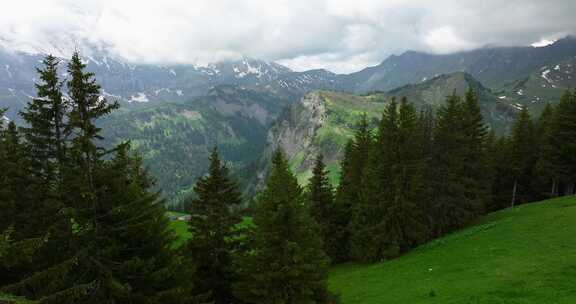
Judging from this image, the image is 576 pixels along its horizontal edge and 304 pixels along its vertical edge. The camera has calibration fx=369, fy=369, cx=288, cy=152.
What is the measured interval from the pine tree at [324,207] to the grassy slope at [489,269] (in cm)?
550

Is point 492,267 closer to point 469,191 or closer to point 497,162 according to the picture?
point 469,191

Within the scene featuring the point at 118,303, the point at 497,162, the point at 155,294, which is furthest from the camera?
the point at 497,162

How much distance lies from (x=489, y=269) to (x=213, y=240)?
64.9 feet

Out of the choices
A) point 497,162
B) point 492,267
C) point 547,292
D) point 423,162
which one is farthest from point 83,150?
point 497,162

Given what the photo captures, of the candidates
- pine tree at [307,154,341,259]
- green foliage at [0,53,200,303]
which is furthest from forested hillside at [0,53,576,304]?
pine tree at [307,154,341,259]

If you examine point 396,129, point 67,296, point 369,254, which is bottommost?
point 369,254

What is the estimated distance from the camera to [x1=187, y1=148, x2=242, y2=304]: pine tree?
2838 centimetres

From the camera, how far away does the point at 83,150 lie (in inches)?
623

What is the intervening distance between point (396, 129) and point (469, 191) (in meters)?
13.8

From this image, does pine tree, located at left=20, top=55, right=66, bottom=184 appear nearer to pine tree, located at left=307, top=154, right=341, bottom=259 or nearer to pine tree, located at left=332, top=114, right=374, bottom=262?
pine tree, located at left=307, top=154, right=341, bottom=259

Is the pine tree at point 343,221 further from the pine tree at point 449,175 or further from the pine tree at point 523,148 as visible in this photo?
the pine tree at point 523,148

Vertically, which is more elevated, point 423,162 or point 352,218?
point 423,162

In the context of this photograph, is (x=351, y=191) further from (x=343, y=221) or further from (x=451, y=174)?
(x=451, y=174)

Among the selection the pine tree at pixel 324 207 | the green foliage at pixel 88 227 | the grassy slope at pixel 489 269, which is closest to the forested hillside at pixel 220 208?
the green foliage at pixel 88 227
